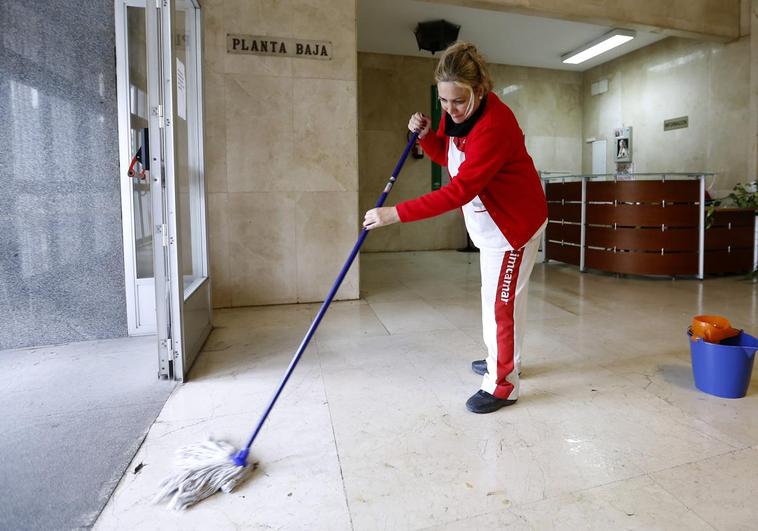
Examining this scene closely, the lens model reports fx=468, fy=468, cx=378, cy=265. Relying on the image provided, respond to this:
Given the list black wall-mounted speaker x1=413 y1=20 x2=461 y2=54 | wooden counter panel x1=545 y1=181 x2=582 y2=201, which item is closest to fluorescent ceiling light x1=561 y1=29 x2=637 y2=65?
black wall-mounted speaker x1=413 y1=20 x2=461 y2=54

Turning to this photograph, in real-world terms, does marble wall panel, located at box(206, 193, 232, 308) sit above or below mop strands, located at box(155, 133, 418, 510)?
above

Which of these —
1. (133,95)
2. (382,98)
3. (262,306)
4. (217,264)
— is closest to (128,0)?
(133,95)

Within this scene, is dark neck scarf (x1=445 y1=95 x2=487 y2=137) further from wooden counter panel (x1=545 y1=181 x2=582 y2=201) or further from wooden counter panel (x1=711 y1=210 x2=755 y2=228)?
wooden counter panel (x1=711 y1=210 x2=755 y2=228)

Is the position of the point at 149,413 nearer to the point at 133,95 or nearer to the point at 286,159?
the point at 133,95

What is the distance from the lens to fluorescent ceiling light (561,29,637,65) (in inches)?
262

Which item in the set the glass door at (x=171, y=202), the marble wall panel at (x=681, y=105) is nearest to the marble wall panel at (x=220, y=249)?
the glass door at (x=171, y=202)

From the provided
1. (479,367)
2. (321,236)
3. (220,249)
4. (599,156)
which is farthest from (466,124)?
(599,156)

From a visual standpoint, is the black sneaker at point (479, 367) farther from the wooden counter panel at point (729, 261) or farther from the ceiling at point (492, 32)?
the ceiling at point (492, 32)

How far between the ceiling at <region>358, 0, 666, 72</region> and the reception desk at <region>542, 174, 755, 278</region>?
2545 millimetres

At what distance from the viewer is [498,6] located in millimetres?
4703

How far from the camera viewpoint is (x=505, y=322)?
1.97m

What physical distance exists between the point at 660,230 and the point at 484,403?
402 cm

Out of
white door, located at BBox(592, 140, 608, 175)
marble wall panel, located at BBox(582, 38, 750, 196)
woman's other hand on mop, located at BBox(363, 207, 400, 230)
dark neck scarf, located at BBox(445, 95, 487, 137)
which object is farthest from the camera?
white door, located at BBox(592, 140, 608, 175)

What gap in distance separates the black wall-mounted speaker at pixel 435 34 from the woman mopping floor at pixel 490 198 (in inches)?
199
